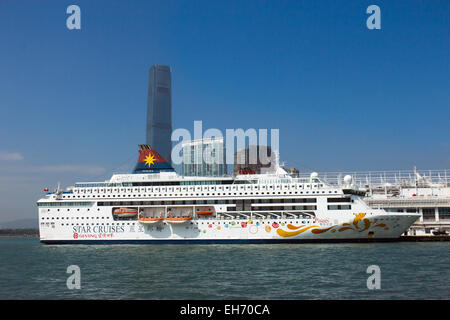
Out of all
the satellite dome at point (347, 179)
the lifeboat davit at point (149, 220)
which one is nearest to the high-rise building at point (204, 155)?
the lifeboat davit at point (149, 220)

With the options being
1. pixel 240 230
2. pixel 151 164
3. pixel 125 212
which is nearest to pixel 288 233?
pixel 240 230

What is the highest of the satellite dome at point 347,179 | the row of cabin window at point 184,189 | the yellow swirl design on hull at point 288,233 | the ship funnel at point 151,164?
the ship funnel at point 151,164

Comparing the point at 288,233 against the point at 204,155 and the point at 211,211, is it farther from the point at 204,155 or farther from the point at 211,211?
the point at 204,155

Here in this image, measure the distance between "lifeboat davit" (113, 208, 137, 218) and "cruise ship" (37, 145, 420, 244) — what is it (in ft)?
0.32

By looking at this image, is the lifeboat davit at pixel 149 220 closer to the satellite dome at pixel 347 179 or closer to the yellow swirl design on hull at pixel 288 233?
the yellow swirl design on hull at pixel 288 233

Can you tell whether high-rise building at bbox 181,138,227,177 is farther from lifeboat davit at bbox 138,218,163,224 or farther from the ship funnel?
lifeboat davit at bbox 138,218,163,224

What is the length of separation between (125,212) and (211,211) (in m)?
8.52

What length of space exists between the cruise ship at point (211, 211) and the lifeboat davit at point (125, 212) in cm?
10

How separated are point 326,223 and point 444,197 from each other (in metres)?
28.0

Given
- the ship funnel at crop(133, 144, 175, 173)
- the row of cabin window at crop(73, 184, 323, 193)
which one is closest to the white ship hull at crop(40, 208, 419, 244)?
the row of cabin window at crop(73, 184, 323, 193)

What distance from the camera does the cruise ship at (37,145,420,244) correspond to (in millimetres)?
34094

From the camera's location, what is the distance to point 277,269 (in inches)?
821

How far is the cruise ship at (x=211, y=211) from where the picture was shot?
34094mm
